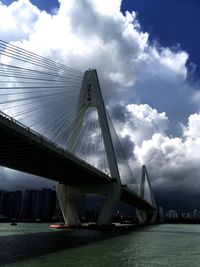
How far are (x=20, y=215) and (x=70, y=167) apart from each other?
11376 cm

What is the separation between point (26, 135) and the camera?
30.0m

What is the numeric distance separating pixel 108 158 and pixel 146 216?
3370 inches

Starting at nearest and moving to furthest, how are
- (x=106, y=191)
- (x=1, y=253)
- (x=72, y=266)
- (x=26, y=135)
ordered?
(x=72, y=266) < (x=1, y=253) < (x=26, y=135) < (x=106, y=191)

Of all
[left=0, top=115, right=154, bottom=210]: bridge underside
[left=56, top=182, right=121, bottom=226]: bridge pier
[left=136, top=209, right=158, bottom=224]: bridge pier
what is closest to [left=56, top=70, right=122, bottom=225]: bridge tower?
[left=56, top=182, right=121, bottom=226]: bridge pier

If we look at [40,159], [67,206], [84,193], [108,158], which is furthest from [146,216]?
[40,159]

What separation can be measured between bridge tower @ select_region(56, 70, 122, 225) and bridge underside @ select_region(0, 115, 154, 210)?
93 cm

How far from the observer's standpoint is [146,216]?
132m

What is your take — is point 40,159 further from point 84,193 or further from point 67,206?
point 84,193

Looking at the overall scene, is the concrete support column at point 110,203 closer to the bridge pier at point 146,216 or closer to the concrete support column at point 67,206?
the concrete support column at point 67,206

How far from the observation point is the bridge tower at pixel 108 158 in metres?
49.6

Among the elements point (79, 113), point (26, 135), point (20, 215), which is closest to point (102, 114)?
point (79, 113)

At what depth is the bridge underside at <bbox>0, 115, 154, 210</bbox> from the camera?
97.2 ft

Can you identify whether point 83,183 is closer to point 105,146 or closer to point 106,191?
point 106,191

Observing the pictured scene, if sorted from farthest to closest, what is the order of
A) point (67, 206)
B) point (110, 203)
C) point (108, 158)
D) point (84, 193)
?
point (84, 193) → point (67, 206) → point (110, 203) → point (108, 158)
